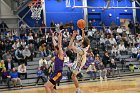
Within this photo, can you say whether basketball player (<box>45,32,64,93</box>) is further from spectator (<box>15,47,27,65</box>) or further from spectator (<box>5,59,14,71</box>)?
spectator (<box>15,47,27,65</box>)

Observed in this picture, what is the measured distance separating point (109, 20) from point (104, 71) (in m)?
11.5

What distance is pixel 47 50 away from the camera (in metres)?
21.4

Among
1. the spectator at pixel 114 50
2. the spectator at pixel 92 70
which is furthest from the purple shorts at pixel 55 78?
the spectator at pixel 114 50

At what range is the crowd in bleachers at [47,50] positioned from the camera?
18656 mm

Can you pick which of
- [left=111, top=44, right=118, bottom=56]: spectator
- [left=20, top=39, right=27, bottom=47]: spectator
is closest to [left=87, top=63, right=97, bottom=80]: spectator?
[left=111, top=44, right=118, bottom=56]: spectator

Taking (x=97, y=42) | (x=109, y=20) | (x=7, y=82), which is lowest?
(x=7, y=82)

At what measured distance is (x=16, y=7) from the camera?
26.5 metres

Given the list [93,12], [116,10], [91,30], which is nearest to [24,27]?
[91,30]

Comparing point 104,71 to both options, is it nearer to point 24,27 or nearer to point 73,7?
point 24,27

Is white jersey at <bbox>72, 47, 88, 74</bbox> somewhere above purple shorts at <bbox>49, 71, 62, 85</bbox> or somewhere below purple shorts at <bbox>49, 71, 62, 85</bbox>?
above

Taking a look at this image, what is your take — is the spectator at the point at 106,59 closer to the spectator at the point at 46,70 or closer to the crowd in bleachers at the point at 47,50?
the crowd in bleachers at the point at 47,50

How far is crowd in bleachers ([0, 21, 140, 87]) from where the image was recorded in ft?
61.2

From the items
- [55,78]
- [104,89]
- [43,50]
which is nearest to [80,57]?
[55,78]

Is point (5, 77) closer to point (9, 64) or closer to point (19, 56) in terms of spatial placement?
point (9, 64)
